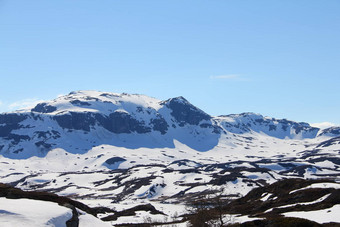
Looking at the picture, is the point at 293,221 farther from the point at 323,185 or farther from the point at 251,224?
the point at 323,185

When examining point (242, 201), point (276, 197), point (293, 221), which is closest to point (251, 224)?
point (293, 221)

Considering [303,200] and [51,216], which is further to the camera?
[303,200]

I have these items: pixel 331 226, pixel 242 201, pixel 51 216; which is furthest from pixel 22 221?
pixel 242 201

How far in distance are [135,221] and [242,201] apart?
39657 mm

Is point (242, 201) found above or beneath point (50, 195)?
beneath

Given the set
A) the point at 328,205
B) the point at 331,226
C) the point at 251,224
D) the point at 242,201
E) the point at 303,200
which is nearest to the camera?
the point at 251,224

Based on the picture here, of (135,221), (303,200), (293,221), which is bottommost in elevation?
(135,221)

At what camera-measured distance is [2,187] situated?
225ft

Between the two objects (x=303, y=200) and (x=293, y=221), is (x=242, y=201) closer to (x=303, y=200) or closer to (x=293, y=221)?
(x=303, y=200)

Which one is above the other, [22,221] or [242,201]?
[22,221]

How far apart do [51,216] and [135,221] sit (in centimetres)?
7344

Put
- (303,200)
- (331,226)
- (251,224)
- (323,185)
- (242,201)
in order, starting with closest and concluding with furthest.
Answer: (251,224)
(331,226)
(303,200)
(323,185)
(242,201)

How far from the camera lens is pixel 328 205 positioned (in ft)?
293

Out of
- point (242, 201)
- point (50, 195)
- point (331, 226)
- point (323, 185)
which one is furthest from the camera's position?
point (242, 201)
